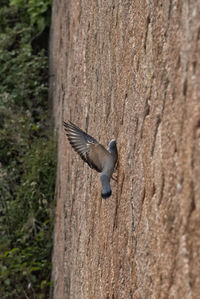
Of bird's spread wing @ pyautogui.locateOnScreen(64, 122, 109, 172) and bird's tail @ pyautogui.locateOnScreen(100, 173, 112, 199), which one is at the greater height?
bird's spread wing @ pyautogui.locateOnScreen(64, 122, 109, 172)

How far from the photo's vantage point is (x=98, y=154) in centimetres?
235

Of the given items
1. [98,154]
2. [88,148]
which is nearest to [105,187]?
[98,154]

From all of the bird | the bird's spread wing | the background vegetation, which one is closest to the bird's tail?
the bird

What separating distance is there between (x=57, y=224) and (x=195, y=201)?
3.99 m

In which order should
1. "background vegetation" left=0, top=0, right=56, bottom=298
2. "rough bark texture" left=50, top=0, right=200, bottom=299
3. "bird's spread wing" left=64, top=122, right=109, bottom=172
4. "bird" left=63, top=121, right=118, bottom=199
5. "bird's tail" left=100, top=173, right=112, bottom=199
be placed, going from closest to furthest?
1. "rough bark texture" left=50, top=0, right=200, bottom=299
2. "bird's tail" left=100, top=173, right=112, bottom=199
3. "bird" left=63, top=121, right=118, bottom=199
4. "bird's spread wing" left=64, top=122, right=109, bottom=172
5. "background vegetation" left=0, top=0, right=56, bottom=298

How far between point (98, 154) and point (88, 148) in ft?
0.40

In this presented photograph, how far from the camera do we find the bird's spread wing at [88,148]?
233cm

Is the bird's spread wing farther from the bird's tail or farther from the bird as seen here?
the bird's tail

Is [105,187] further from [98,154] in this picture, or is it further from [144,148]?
[144,148]

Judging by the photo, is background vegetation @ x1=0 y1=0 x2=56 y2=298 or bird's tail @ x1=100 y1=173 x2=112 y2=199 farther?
background vegetation @ x1=0 y1=0 x2=56 y2=298

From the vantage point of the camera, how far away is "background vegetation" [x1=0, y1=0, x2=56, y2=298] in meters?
5.41

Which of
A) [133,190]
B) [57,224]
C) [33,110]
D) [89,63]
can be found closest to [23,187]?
[57,224]

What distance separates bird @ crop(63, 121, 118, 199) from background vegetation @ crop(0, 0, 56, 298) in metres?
2.72

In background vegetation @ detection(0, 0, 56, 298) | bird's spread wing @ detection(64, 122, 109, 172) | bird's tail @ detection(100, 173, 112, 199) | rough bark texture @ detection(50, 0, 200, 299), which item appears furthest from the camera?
background vegetation @ detection(0, 0, 56, 298)
